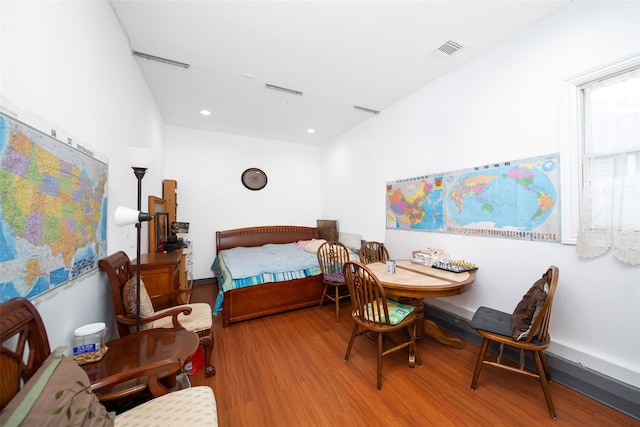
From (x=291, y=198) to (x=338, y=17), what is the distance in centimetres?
377

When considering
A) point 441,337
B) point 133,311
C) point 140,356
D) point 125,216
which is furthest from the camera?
point 441,337

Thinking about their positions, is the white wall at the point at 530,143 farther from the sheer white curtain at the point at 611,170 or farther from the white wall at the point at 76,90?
→ the white wall at the point at 76,90

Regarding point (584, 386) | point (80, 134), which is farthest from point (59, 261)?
point (584, 386)

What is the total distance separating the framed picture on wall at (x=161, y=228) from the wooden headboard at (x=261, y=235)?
1.13 metres

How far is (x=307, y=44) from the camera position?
88.7 inches

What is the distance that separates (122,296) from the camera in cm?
164

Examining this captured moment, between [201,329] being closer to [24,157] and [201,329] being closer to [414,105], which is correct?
[24,157]

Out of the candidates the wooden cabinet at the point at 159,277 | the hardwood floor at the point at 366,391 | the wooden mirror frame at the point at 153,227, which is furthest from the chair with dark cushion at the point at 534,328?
the wooden mirror frame at the point at 153,227

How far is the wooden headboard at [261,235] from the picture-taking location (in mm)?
4703

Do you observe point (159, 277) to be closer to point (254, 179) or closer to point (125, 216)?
point (125, 216)

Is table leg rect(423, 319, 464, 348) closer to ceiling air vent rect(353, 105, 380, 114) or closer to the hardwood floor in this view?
the hardwood floor

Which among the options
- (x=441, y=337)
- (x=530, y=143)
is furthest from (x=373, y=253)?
(x=530, y=143)

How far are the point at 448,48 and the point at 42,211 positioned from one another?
10.7 ft

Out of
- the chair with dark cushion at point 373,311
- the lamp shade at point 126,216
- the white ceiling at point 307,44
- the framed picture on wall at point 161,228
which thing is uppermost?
the white ceiling at point 307,44
